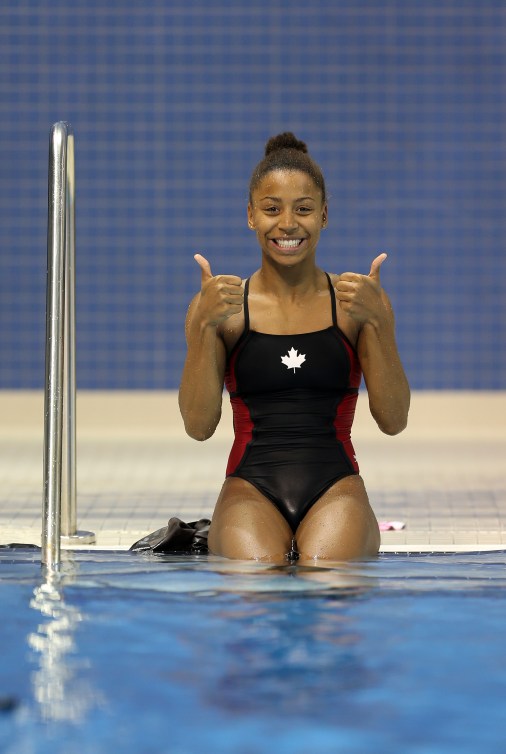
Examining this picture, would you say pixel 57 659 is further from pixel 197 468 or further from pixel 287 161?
pixel 197 468

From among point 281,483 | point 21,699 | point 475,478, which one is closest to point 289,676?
point 21,699

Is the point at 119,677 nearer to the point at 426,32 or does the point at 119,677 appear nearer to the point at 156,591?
the point at 156,591

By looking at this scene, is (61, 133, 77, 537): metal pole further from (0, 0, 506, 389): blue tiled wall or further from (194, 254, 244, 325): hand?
(0, 0, 506, 389): blue tiled wall

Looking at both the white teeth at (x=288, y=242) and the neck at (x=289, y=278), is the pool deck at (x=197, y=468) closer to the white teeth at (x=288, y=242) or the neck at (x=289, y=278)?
the neck at (x=289, y=278)

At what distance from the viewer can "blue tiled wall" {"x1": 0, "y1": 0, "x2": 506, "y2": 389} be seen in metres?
8.64

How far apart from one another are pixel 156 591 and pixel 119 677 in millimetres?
581

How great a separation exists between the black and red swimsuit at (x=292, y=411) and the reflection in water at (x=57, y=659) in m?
0.64

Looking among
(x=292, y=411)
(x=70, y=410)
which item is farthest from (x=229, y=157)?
(x=292, y=411)

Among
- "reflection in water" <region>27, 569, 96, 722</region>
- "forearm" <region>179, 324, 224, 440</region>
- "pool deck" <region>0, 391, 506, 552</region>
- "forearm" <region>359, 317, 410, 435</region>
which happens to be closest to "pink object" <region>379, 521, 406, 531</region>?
"pool deck" <region>0, 391, 506, 552</region>

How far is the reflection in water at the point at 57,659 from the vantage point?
2.94 m

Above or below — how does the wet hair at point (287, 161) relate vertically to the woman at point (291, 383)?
above

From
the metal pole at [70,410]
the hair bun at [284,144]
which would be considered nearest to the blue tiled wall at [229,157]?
the metal pole at [70,410]

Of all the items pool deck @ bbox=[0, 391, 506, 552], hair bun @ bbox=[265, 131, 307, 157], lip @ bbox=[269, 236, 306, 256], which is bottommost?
pool deck @ bbox=[0, 391, 506, 552]

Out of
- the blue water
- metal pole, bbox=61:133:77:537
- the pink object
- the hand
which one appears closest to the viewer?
the blue water
